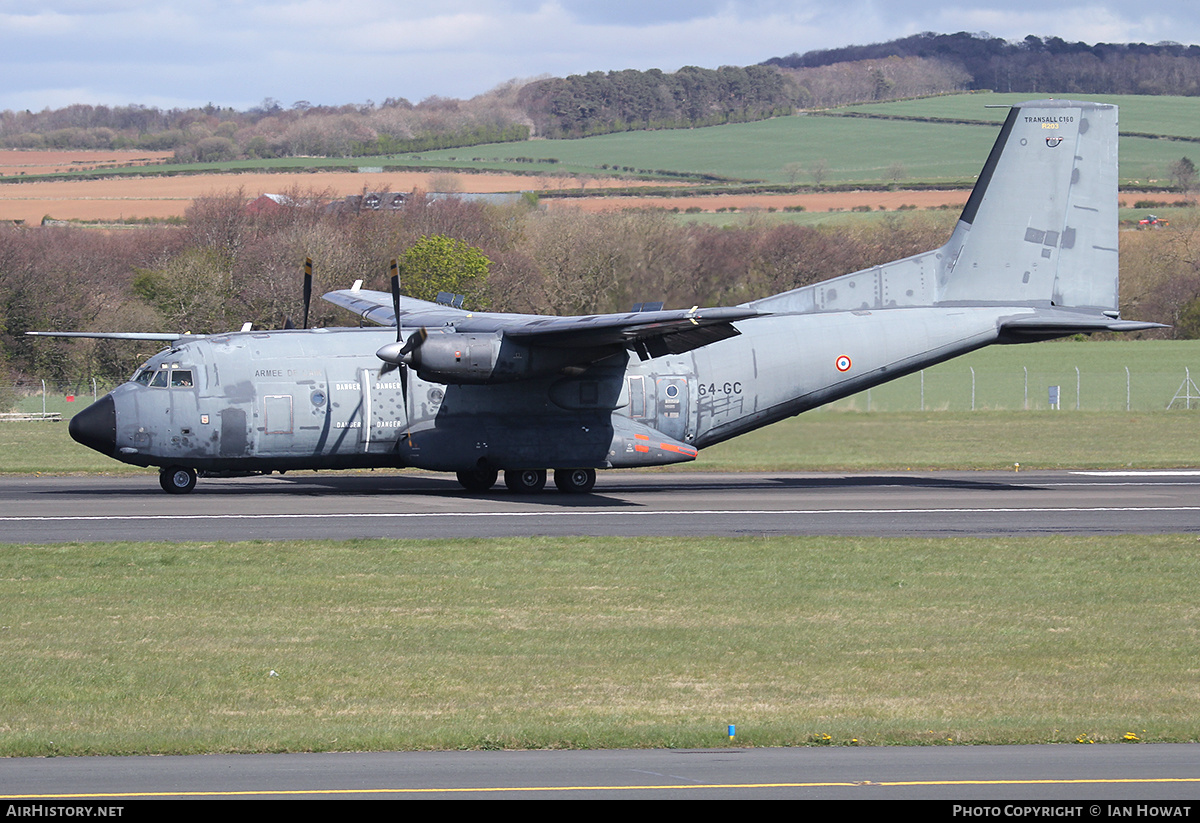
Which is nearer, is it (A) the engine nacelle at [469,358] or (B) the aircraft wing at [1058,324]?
(A) the engine nacelle at [469,358]

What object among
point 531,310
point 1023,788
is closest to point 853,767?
point 1023,788

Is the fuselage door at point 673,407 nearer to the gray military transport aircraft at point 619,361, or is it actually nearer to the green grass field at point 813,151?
the gray military transport aircraft at point 619,361

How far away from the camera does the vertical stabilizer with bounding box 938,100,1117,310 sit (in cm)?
3088

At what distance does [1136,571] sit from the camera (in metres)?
19.8

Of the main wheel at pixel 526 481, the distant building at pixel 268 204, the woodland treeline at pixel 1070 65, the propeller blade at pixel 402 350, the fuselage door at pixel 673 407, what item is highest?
the woodland treeline at pixel 1070 65

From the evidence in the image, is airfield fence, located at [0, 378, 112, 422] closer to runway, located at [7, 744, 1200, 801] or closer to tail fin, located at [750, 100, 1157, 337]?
tail fin, located at [750, 100, 1157, 337]

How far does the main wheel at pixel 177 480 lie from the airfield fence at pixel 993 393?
1065 inches

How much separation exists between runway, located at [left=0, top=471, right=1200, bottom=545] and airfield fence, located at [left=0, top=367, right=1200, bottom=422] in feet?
68.6

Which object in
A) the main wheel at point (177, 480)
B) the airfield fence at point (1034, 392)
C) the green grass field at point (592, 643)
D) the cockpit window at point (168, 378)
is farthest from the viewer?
the airfield fence at point (1034, 392)

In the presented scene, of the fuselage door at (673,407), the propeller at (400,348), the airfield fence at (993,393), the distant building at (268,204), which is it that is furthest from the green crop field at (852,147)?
the propeller at (400,348)

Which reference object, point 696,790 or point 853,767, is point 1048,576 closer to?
point 853,767

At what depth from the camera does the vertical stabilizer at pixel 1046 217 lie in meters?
30.9

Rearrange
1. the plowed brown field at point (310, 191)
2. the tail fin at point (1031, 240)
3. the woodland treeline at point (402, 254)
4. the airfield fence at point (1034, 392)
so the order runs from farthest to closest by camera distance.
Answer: the plowed brown field at point (310, 191) < the woodland treeline at point (402, 254) < the airfield fence at point (1034, 392) < the tail fin at point (1031, 240)

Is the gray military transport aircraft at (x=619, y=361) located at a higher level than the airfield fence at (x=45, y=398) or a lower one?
higher
